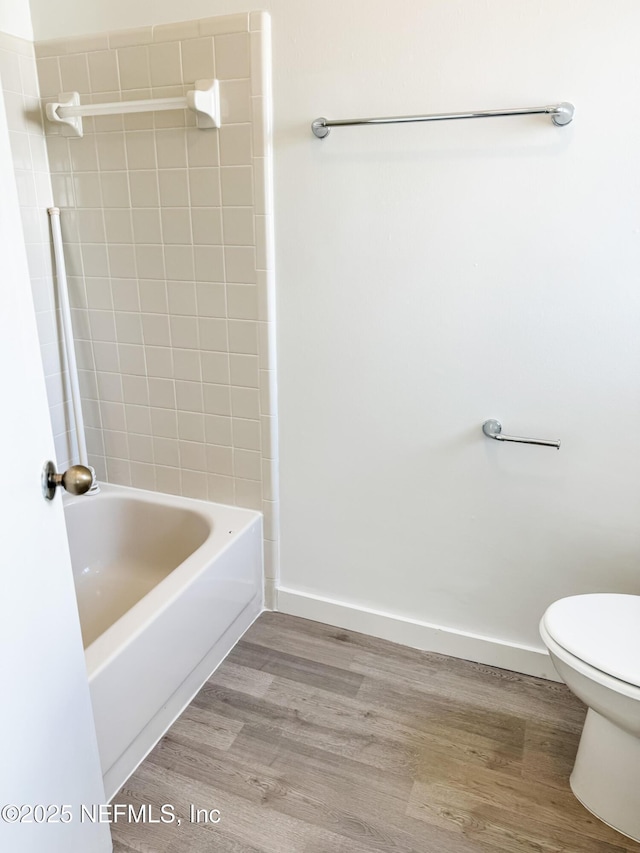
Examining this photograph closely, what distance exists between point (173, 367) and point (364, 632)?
1.13 m

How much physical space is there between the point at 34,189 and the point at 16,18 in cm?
50

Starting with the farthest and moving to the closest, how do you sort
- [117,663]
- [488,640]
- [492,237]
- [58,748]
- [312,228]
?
[488,640] < [312,228] < [492,237] < [117,663] < [58,748]

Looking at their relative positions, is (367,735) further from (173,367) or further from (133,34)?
(133,34)

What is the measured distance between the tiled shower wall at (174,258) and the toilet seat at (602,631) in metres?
1.01

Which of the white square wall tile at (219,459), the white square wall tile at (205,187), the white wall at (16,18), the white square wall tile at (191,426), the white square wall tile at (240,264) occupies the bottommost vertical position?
the white square wall tile at (219,459)

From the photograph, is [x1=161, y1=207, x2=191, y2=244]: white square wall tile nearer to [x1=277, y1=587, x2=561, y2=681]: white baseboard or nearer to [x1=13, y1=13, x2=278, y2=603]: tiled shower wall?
[x1=13, y1=13, x2=278, y2=603]: tiled shower wall

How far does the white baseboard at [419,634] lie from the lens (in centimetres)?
194

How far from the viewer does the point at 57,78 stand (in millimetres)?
1978

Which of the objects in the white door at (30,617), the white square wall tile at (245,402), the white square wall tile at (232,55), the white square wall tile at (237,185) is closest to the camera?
the white door at (30,617)

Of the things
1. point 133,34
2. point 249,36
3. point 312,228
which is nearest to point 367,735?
point 312,228

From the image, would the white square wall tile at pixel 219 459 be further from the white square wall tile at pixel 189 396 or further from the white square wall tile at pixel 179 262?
the white square wall tile at pixel 179 262

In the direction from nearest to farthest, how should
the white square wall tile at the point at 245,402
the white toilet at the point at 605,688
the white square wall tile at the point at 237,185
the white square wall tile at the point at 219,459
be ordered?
the white toilet at the point at 605,688
the white square wall tile at the point at 237,185
the white square wall tile at the point at 245,402
the white square wall tile at the point at 219,459

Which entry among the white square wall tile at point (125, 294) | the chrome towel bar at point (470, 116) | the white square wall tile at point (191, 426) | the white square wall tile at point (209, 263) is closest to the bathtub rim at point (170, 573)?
the white square wall tile at point (191, 426)

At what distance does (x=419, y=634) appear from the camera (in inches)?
81.1
